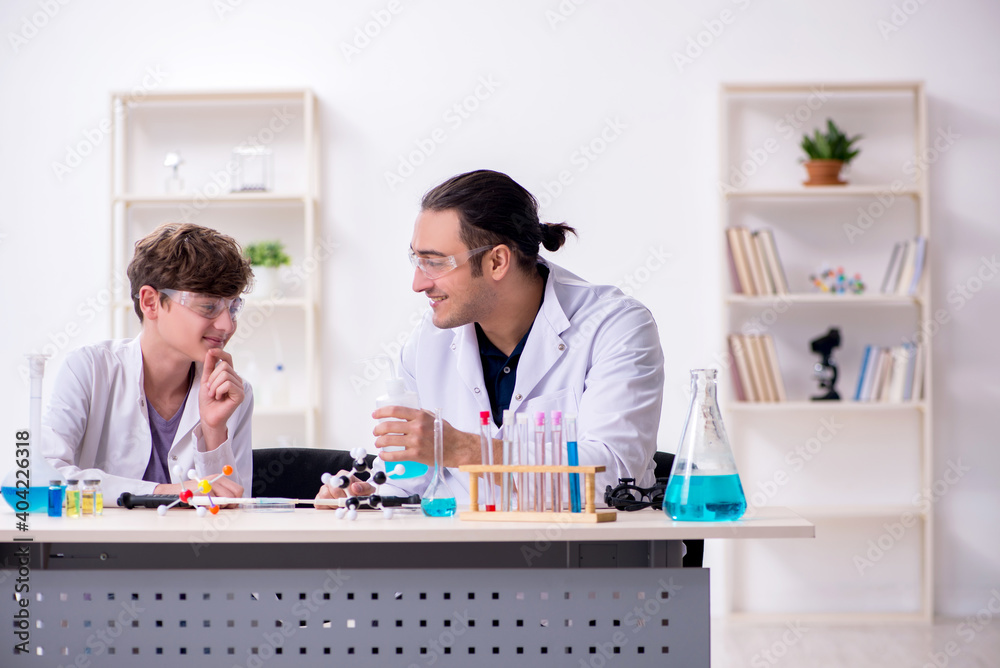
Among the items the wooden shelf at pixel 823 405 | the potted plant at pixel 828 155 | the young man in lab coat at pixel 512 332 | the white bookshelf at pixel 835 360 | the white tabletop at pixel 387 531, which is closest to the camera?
the white tabletop at pixel 387 531

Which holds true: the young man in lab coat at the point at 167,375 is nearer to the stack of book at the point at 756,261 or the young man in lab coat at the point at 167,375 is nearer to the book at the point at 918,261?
the stack of book at the point at 756,261

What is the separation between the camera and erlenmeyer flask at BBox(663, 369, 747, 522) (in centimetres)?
139

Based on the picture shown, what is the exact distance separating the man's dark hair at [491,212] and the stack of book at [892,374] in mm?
2032

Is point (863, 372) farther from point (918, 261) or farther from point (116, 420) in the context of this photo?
point (116, 420)

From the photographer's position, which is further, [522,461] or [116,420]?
[116,420]

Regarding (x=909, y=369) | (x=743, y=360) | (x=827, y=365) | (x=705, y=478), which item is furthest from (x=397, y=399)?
(x=909, y=369)

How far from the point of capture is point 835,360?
3873mm

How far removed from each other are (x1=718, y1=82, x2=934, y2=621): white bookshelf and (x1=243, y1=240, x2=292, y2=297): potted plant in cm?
181

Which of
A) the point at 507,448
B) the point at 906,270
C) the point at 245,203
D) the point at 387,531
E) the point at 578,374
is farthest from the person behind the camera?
the point at 245,203

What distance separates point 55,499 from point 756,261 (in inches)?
112

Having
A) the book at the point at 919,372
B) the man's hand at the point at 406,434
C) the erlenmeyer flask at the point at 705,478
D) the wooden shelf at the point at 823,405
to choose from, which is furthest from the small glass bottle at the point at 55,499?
the book at the point at 919,372

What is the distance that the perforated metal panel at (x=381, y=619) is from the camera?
4.53 ft

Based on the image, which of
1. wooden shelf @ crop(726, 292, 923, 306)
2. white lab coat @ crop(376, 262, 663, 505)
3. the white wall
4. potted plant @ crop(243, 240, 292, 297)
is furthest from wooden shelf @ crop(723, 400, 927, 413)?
potted plant @ crop(243, 240, 292, 297)

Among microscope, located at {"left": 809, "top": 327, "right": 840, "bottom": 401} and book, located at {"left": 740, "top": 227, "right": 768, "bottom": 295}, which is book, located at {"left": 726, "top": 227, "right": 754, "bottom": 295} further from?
microscope, located at {"left": 809, "top": 327, "right": 840, "bottom": 401}
